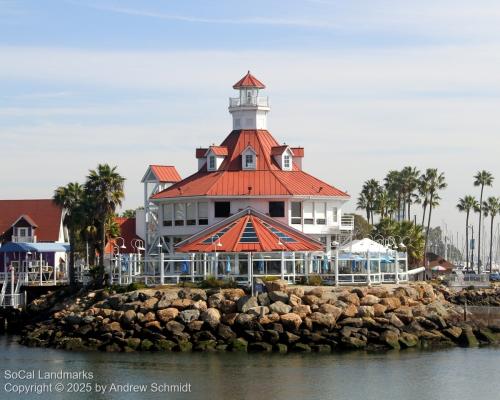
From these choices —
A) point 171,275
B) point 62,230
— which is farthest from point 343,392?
point 62,230

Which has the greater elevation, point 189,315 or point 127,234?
point 127,234

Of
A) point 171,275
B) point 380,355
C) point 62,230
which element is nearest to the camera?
point 380,355

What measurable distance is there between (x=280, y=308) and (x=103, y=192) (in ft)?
68.0

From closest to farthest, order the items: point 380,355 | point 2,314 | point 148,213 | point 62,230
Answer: point 380,355, point 2,314, point 148,213, point 62,230

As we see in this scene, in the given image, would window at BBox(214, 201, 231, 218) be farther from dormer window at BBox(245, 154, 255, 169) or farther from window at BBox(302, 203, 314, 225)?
window at BBox(302, 203, 314, 225)

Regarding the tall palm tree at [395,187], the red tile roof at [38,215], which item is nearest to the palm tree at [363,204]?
the tall palm tree at [395,187]

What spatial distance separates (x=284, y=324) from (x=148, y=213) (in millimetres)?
21479

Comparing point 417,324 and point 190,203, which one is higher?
point 190,203

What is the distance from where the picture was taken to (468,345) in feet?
189

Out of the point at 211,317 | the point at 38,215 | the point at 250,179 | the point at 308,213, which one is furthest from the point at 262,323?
the point at 38,215

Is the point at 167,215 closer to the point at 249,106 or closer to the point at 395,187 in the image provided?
the point at 249,106

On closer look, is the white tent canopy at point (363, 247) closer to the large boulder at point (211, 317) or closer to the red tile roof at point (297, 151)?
the red tile roof at point (297, 151)

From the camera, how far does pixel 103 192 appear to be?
2891 inches

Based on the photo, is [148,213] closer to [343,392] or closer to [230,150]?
[230,150]
